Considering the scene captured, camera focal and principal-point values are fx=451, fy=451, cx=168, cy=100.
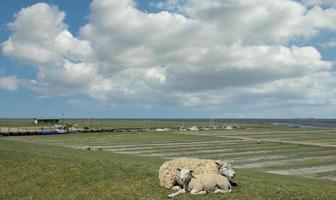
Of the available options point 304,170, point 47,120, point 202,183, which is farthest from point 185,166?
point 47,120

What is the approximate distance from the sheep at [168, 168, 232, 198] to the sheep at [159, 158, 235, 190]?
62 cm

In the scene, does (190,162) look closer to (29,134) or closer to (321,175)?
(321,175)

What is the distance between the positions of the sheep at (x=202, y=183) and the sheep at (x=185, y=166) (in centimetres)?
62

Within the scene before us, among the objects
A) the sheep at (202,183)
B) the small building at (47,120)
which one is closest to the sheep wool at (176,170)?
the sheep at (202,183)

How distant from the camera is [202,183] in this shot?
1628 centimetres

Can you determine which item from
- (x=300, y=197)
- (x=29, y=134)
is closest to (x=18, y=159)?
(x=300, y=197)

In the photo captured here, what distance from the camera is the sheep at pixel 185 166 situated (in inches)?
679

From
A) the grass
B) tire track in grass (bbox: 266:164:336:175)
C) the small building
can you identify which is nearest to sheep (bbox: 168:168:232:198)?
the grass

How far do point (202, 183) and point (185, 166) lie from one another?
174 centimetres

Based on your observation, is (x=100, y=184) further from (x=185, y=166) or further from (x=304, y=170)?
(x=304, y=170)

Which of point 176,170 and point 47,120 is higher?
point 47,120

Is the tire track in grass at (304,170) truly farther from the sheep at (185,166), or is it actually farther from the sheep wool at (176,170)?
the sheep wool at (176,170)

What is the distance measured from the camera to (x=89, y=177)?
66.5 feet

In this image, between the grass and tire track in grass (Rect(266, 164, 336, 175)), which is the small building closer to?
tire track in grass (Rect(266, 164, 336, 175))
